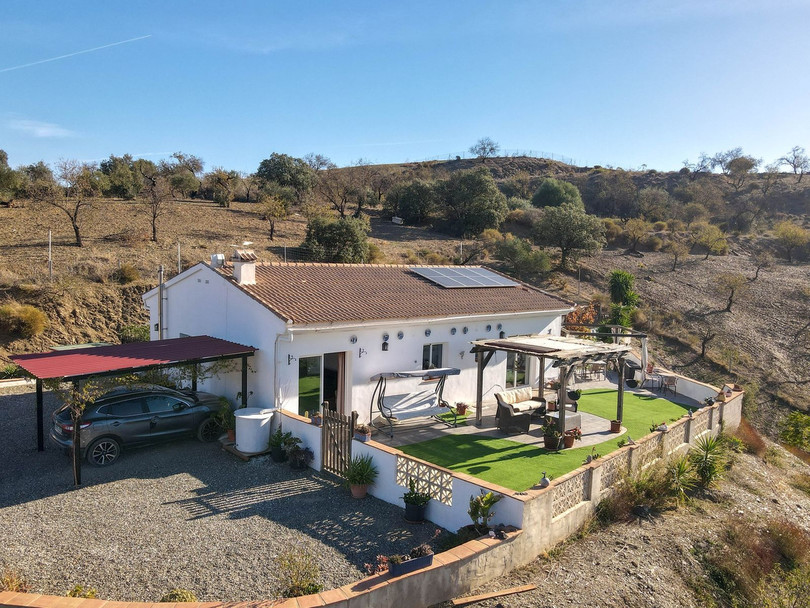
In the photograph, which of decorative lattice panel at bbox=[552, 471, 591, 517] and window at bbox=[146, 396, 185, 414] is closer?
decorative lattice panel at bbox=[552, 471, 591, 517]

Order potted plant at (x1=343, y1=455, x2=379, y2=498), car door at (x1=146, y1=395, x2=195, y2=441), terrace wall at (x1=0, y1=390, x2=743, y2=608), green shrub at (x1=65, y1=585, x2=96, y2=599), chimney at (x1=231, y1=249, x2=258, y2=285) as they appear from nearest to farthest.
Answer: terrace wall at (x1=0, y1=390, x2=743, y2=608) → green shrub at (x1=65, y1=585, x2=96, y2=599) → potted plant at (x1=343, y1=455, x2=379, y2=498) → car door at (x1=146, y1=395, x2=195, y2=441) → chimney at (x1=231, y1=249, x2=258, y2=285)

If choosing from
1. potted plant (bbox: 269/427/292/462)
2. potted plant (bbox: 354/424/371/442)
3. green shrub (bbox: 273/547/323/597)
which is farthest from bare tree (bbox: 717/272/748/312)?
green shrub (bbox: 273/547/323/597)

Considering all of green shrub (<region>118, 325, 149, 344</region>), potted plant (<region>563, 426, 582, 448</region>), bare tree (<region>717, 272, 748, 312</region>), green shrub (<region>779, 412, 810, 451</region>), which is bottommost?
green shrub (<region>779, 412, 810, 451</region>)

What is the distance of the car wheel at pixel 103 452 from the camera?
11758 mm

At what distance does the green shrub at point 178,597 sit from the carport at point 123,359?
542 centimetres

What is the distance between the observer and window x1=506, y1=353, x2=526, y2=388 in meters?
18.6

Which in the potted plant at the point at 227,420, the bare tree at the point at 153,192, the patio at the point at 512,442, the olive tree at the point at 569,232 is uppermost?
the bare tree at the point at 153,192

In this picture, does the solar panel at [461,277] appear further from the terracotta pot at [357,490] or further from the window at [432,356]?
the terracotta pot at [357,490]

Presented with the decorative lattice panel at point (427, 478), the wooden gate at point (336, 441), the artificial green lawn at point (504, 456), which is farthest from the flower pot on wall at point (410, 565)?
the wooden gate at point (336, 441)

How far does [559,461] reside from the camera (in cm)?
1255

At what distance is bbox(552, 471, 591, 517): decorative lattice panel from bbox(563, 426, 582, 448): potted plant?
3.04m

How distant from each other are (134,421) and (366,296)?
7109mm

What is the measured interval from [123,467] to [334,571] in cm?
642

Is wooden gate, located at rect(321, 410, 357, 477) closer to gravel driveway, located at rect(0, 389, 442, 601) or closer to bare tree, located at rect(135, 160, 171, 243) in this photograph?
gravel driveway, located at rect(0, 389, 442, 601)
